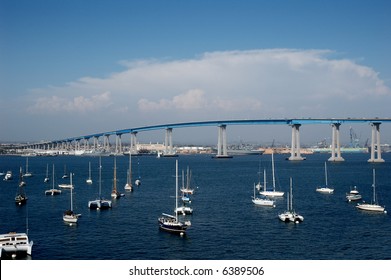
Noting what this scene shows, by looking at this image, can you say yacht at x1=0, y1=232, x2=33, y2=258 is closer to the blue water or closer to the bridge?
the blue water

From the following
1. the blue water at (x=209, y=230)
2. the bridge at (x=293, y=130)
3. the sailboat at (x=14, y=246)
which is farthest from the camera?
the bridge at (x=293, y=130)

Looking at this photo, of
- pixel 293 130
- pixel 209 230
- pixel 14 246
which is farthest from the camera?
pixel 293 130

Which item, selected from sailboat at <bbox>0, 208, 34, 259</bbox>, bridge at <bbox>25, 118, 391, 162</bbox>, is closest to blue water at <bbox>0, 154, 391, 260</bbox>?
sailboat at <bbox>0, 208, 34, 259</bbox>

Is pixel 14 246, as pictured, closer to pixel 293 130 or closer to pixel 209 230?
pixel 209 230

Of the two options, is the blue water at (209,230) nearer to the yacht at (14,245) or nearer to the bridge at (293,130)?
the yacht at (14,245)

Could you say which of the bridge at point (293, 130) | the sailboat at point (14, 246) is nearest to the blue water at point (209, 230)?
the sailboat at point (14, 246)

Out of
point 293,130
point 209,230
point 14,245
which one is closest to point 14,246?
point 14,245
